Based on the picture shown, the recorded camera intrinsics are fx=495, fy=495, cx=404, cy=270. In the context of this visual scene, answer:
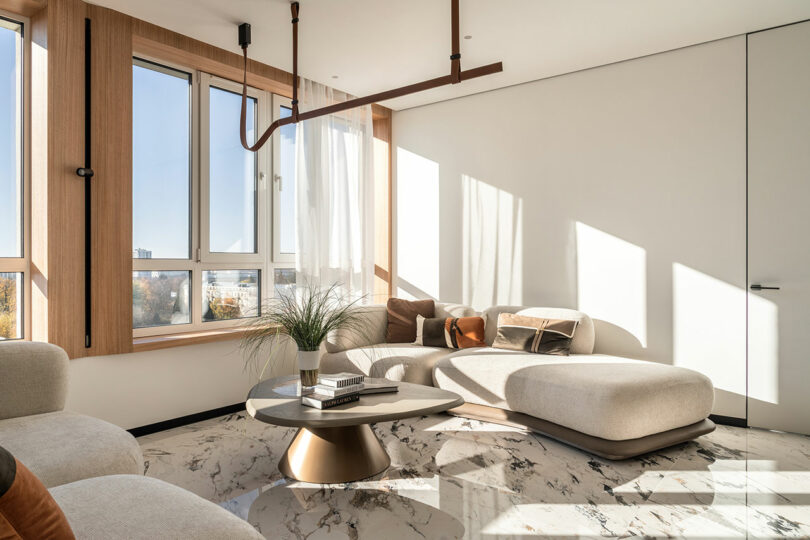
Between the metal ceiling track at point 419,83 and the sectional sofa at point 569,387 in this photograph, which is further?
the sectional sofa at point 569,387

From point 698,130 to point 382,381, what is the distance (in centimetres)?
288

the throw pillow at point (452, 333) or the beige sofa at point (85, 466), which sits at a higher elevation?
the throw pillow at point (452, 333)

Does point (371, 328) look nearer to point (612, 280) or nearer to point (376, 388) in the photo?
point (376, 388)

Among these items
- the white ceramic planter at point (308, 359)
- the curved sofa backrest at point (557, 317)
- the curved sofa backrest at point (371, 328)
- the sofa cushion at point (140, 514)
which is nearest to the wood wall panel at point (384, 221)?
the curved sofa backrest at point (371, 328)

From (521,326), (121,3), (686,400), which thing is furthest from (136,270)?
(686,400)

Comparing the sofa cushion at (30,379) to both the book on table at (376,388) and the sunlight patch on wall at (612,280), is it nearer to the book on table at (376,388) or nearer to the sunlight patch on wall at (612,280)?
the book on table at (376,388)

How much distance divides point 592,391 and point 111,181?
10.4 feet

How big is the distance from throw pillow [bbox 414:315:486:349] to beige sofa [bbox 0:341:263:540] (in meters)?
2.56

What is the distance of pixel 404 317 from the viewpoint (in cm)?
436

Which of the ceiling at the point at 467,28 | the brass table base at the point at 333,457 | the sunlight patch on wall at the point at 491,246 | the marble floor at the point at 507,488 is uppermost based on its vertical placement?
the ceiling at the point at 467,28

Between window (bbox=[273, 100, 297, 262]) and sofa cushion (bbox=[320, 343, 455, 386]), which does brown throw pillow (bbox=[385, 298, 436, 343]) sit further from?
window (bbox=[273, 100, 297, 262])

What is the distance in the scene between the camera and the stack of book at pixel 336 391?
2418mm

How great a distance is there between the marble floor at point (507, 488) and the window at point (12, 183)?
1.09 metres

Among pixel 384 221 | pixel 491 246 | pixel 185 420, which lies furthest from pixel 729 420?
pixel 185 420
